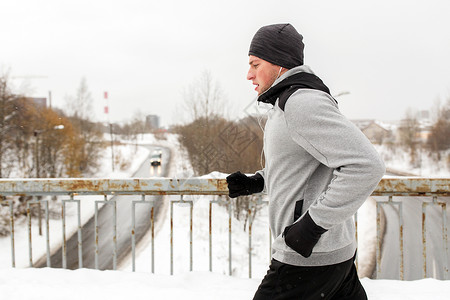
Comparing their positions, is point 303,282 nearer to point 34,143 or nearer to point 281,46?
point 281,46

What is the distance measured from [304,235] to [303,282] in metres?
0.27

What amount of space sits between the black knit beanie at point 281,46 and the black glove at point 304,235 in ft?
2.08

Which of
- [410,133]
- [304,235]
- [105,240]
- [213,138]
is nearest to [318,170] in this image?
[304,235]

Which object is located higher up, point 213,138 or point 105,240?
point 213,138

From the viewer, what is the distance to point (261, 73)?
5.07 feet

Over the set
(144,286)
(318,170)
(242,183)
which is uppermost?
(318,170)

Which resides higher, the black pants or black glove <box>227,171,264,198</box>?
A: black glove <box>227,171,264,198</box>

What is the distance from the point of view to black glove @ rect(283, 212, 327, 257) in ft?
4.20

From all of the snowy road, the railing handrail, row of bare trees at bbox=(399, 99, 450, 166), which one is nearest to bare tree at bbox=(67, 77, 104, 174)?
the snowy road

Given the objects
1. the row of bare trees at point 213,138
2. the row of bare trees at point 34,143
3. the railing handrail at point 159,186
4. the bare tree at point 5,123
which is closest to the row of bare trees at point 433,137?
the row of bare trees at point 213,138

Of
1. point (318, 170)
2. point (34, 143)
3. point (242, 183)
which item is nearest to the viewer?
point (318, 170)

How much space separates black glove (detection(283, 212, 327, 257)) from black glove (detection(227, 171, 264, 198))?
23.5 inches

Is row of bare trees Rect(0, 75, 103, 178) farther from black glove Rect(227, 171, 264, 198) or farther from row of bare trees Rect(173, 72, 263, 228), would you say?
black glove Rect(227, 171, 264, 198)

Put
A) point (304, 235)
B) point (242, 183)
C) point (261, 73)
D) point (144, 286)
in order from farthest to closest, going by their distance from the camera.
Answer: point (144, 286), point (242, 183), point (261, 73), point (304, 235)
